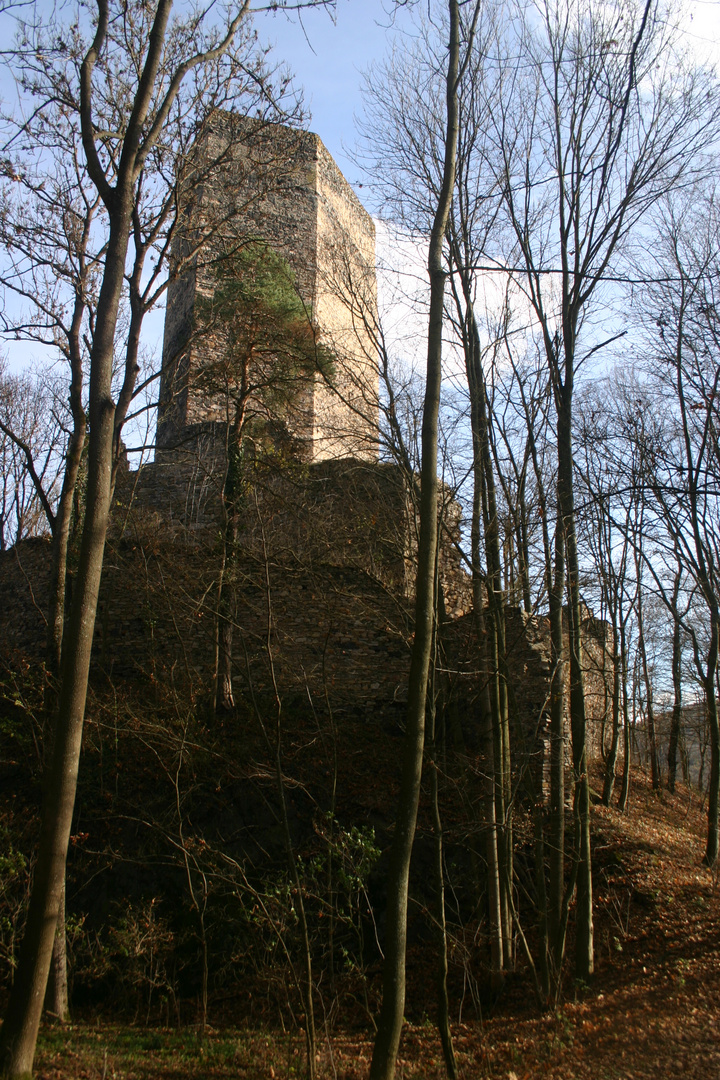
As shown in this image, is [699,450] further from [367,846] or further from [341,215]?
[341,215]

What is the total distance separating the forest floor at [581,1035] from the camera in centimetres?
517

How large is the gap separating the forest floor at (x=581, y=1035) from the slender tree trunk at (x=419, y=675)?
2.92 ft

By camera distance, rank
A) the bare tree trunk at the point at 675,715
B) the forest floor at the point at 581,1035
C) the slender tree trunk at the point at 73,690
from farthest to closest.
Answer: the bare tree trunk at the point at 675,715
the forest floor at the point at 581,1035
the slender tree trunk at the point at 73,690

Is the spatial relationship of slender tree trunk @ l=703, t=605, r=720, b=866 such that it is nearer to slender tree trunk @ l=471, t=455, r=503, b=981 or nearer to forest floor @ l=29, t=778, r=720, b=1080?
forest floor @ l=29, t=778, r=720, b=1080

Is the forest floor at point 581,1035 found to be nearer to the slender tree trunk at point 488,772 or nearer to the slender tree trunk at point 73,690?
the slender tree trunk at point 488,772

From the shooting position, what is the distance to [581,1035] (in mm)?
5766

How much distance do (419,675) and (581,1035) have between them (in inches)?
142

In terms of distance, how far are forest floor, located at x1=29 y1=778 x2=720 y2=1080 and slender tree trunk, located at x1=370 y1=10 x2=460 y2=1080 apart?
891mm

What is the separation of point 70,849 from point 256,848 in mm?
2093

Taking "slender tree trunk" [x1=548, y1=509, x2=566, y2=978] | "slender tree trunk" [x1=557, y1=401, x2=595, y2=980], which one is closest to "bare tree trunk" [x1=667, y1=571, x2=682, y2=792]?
"slender tree trunk" [x1=557, y1=401, x2=595, y2=980]

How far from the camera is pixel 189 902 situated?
275 inches

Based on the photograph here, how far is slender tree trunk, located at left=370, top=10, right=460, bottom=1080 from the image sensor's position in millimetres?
4254

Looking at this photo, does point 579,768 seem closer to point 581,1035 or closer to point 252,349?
point 581,1035

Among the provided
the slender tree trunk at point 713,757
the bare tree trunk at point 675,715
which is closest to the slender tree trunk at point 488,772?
the slender tree trunk at point 713,757
